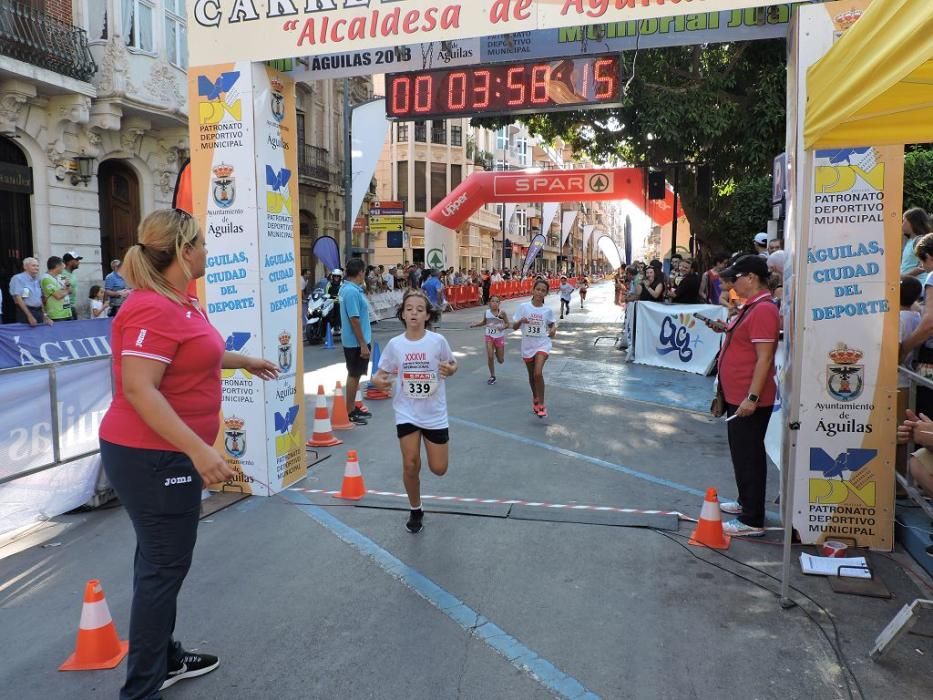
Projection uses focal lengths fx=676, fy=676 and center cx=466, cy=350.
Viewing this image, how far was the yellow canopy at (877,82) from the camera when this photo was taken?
250 centimetres

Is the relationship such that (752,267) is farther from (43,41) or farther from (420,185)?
(420,185)

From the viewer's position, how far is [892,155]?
4277 mm

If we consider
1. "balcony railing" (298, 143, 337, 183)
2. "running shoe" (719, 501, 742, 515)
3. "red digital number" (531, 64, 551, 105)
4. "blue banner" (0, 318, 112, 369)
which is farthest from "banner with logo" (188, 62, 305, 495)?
"balcony railing" (298, 143, 337, 183)

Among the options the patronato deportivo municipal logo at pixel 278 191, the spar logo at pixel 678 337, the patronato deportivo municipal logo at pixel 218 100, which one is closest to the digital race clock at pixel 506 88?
→ the patronato deportivo municipal logo at pixel 278 191

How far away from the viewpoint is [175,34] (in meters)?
17.9

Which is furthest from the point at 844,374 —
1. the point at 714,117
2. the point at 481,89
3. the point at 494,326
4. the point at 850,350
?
the point at 714,117

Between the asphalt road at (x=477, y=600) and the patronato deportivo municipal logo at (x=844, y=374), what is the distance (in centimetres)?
110

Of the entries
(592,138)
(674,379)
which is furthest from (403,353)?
(592,138)

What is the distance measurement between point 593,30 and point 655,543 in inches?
152

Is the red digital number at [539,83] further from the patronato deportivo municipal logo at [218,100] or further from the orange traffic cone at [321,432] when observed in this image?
the orange traffic cone at [321,432]

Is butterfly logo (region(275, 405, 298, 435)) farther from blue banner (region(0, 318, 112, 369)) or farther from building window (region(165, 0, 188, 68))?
building window (region(165, 0, 188, 68))

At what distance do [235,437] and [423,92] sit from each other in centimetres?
351

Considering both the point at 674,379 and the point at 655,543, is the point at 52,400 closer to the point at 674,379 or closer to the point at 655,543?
the point at 655,543

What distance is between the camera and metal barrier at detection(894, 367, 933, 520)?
3949mm
